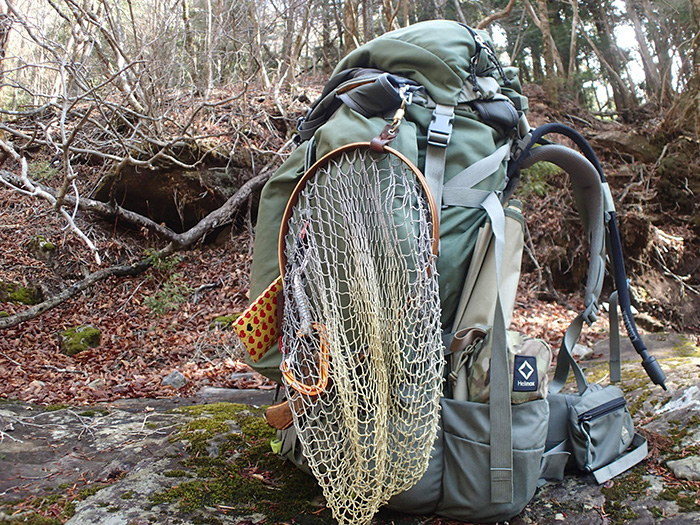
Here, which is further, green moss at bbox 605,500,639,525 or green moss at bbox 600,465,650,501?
green moss at bbox 600,465,650,501

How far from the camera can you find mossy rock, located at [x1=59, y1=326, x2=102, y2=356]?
575cm

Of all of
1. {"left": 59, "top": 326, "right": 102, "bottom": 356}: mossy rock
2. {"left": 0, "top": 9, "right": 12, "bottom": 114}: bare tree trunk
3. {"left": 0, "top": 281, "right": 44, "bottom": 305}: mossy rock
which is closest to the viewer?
{"left": 0, "top": 9, "right": 12, "bottom": 114}: bare tree trunk

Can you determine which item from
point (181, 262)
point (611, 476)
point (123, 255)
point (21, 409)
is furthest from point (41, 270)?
point (611, 476)

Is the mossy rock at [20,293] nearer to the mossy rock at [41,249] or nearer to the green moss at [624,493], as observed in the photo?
the mossy rock at [41,249]

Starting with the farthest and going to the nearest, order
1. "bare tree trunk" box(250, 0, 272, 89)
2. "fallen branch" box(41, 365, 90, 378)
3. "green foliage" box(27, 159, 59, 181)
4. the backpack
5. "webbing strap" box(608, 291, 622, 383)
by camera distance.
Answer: "bare tree trunk" box(250, 0, 272, 89) < "green foliage" box(27, 159, 59, 181) < "fallen branch" box(41, 365, 90, 378) < "webbing strap" box(608, 291, 622, 383) < the backpack

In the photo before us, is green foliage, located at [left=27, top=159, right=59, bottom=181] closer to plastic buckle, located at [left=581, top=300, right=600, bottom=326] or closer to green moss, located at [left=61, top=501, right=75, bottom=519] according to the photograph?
green moss, located at [left=61, top=501, right=75, bottom=519]

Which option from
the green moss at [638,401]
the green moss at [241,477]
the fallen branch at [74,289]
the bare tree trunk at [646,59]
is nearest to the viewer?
the green moss at [241,477]

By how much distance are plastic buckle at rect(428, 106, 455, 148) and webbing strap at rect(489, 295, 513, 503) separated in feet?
2.12

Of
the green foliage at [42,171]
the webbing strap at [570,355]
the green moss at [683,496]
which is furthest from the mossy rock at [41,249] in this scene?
the green moss at [683,496]

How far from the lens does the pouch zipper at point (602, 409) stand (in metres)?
2.31

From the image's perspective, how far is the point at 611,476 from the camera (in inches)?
88.9

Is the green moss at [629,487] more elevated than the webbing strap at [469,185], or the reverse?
the webbing strap at [469,185]

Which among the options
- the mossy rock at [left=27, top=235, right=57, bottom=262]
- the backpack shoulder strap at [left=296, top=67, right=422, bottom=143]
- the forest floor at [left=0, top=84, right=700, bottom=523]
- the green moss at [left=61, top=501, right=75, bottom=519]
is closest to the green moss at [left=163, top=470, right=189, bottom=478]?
the green moss at [left=61, top=501, right=75, bottom=519]

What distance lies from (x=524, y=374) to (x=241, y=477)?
1291 mm
